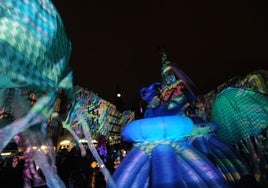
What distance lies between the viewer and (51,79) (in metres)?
3.65

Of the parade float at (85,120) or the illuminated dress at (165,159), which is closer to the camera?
the parade float at (85,120)

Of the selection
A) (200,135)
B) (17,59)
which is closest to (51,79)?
(17,59)

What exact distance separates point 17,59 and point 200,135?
6.17 meters

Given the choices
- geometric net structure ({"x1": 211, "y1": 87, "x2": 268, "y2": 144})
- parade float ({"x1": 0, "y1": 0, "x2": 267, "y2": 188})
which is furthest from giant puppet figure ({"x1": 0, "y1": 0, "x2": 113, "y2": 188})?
geometric net structure ({"x1": 211, "y1": 87, "x2": 268, "y2": 144})

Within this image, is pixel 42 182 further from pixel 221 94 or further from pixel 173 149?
pixel 221 94

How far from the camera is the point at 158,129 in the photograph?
6492mm

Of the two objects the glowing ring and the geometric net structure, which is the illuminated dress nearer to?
the glowing ring

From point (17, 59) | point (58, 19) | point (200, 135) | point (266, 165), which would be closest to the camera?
point (17, 59)

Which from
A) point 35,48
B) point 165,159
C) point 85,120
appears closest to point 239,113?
point 165,159

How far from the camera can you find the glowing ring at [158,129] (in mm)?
6488

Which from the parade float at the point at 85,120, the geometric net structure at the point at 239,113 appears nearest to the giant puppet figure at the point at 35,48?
the parade float at the point at 85,120

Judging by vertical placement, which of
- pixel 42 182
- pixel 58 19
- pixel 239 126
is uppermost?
pixel 58 19

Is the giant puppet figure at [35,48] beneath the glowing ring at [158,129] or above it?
above

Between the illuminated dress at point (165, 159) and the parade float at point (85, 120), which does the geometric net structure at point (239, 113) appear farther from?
the illuminated dress at point (165, 159)
